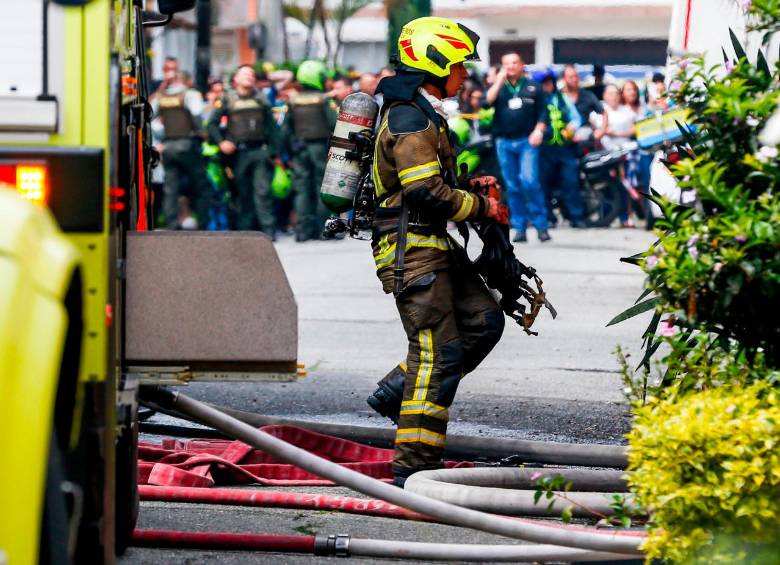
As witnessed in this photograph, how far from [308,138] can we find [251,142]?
762 mm

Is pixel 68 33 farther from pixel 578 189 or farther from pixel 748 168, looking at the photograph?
pixel 578 189

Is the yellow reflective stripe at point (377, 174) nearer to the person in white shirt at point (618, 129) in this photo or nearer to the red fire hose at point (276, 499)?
the red fire hose at point (276, 499)

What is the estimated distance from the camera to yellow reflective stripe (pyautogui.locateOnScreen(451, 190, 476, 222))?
6.36 metres

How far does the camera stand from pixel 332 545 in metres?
5.20

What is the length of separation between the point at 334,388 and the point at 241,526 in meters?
3.53

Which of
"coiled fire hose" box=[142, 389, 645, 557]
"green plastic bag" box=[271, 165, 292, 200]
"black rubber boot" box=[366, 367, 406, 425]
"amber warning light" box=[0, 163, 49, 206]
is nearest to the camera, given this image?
"amber warning light" box=[0, 163, 49, 206]

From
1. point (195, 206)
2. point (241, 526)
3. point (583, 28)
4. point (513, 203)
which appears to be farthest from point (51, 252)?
point (583, 28)

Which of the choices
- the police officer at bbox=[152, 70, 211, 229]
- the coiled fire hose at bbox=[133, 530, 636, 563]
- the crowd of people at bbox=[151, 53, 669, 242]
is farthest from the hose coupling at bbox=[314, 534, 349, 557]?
the police officer at bbox=[152, 70, 211, 229]

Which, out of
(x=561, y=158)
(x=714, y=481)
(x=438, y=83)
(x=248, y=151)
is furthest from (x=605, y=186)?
(x=714, y=481)

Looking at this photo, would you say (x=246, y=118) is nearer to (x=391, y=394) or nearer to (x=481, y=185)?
(x=391, y=394)

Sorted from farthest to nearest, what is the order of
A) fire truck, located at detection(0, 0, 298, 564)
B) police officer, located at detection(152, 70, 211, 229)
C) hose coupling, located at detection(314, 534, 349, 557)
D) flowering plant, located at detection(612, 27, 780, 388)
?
police officer, located at detection(152, 70, 211, 229) < hose coupling, located at detection(314, 534, 349, 557) < flowering plant, located at detection(612, 27, 780, 388) < fire truck, located at detection(0, 0, 298, 564)

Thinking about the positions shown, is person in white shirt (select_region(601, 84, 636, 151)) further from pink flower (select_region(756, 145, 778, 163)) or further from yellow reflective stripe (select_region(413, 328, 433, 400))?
pink flower (select_region(756, 145, 778, 163))

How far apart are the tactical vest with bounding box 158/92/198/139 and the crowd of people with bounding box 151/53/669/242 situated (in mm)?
13

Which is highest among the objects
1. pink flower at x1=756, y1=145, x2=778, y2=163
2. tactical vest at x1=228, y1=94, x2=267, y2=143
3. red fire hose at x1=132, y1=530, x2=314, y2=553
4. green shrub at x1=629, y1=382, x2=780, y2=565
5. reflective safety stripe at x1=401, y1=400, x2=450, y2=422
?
pink flower at x1=756, y1=145, x2=778, y2=163
